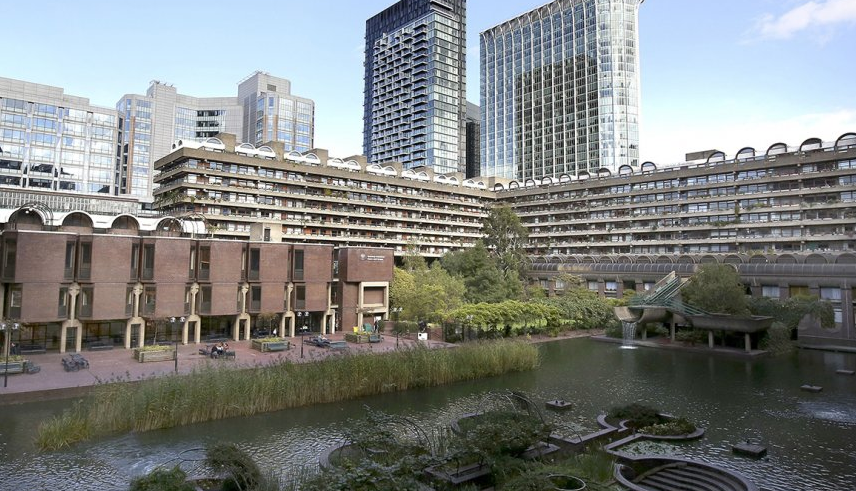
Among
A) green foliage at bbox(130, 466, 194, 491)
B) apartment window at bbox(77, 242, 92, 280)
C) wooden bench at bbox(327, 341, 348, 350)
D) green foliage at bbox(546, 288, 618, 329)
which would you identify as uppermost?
apartment window at bbox(77, 242, 92, 280)

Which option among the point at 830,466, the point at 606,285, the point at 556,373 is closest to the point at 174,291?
the point at 556,373

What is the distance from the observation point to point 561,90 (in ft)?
525

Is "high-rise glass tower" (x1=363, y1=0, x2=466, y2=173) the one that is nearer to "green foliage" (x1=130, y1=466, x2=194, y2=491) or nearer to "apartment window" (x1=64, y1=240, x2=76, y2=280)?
"apartment window" (x1=64, y1=240, x2=76, y2=280)

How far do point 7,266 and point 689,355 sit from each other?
191 feet

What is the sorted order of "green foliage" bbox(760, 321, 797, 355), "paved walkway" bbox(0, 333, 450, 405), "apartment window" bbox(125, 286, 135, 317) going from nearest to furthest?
"paved walkway" bbox(0, 333, 450, 405)
"apartment window" bbox(125, 286, 135, 317)
"green foliage" bbox(760, 321, 797, 355)

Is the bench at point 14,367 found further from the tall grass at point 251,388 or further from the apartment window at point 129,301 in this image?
A: the apartment window at point 129,301

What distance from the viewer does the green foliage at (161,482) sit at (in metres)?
14.6

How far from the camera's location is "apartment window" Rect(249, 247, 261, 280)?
53253 mm

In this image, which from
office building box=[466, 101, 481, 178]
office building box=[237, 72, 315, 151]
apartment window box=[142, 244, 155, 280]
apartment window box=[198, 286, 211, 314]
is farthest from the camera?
office building box=[466, 101, 481, 178]

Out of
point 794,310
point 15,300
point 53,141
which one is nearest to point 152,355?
point 15,300

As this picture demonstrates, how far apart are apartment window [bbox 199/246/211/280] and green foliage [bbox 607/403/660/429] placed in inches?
1491

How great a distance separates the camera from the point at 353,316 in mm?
61688

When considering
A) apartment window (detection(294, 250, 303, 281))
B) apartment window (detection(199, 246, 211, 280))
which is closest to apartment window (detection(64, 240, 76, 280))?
apartment window (detection(199, 246, 211, 280))

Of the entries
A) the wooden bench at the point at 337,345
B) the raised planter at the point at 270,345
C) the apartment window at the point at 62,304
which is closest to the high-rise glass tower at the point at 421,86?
the wooden bench at the point at 337,345
